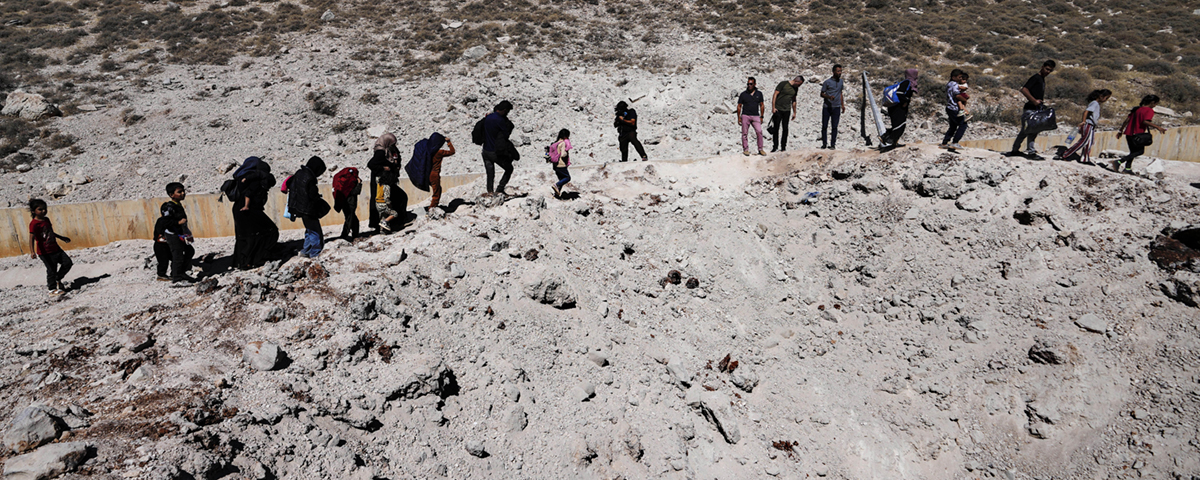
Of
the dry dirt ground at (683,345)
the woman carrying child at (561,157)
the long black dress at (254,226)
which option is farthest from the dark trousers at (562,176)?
the long black dress at (254,226)

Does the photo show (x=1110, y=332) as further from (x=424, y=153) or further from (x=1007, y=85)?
(x=1007, y=85)

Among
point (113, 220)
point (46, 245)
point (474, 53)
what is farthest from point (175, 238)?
point (474, 53)

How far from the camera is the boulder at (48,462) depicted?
3464 mm

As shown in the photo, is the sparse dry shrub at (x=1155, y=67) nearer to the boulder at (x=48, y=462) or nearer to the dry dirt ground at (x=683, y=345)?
the dry dirt ground at (x=683, y=345)

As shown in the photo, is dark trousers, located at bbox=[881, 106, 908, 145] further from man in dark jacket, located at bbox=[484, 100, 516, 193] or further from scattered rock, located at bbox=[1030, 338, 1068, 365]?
man in dark jacket, located at bbox=[484, 100, 516, 193]

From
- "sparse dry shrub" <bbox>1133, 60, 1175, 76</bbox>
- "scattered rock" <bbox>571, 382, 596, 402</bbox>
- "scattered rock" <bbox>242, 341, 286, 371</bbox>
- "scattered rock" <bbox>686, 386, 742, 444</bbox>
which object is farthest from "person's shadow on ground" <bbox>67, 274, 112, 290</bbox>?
"sparse dry shrub" <bbox>1133, 60, 1175, 76</bbox>

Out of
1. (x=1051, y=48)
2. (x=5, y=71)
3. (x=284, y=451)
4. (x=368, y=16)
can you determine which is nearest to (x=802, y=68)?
(x=1051, y=48)

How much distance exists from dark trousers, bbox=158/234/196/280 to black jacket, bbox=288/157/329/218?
4.76ft

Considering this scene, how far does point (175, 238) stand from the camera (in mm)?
7672

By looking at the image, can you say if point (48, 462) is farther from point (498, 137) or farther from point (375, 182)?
point (498, 137)

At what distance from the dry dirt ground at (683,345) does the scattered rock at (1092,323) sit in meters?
0.02

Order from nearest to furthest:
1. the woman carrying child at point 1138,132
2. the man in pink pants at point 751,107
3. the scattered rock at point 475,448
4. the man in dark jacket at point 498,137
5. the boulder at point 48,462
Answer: the boulder at point 48,462 < the scattered rock at point 475,448 < the woman carrying child at point 1138,132 < the man in dark jacket at point 498,137 < the man in pink pants at point 751,107

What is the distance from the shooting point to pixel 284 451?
4.40 meters

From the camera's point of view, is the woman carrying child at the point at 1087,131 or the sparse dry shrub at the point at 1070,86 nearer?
the woman carrying child at the point at 1087,131
